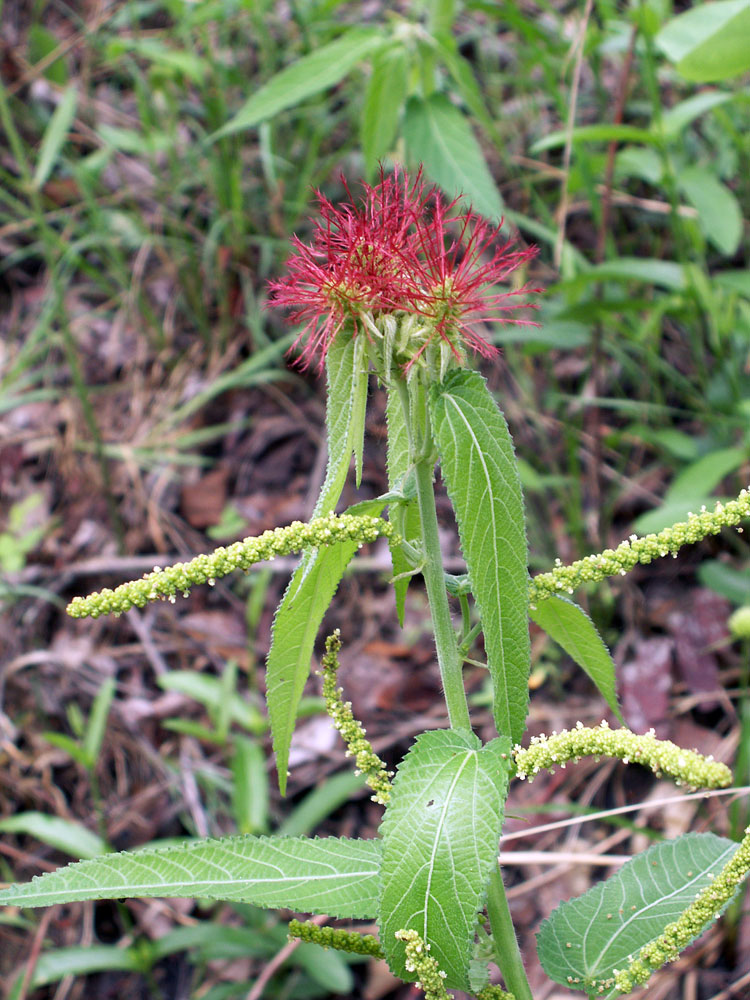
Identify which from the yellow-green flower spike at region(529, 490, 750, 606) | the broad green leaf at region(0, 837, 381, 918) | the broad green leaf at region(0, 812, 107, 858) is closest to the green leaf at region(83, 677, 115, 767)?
the broad green leaf at region(0, 812, 107, 858)

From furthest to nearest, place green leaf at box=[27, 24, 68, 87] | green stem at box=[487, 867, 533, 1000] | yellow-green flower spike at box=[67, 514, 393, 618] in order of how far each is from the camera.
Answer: green leaf at box=[27, 24, 68, 87] < green stem at box=[487, 867, 533, 1000] < yellow-green flower spike at box=[67, 514, 393, 618]

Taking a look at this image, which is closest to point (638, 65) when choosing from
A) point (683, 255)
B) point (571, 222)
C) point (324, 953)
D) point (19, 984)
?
point (571, 222)

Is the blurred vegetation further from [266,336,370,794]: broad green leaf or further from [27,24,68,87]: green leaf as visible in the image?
[266,336,370,794]: broad green leaf

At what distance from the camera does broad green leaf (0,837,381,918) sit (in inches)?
40.1

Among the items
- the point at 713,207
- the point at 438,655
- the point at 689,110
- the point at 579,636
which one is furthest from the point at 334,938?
the point at 689,110

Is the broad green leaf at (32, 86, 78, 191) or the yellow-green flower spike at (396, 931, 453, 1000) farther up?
the broad green leaf at (32, 86, 78, 191)

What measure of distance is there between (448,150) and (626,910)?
1.74m

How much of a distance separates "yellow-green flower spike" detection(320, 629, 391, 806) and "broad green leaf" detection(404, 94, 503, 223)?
4.16 ft

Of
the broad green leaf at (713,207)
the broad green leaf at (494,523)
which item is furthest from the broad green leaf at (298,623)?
the broad green leaf at (713,207)

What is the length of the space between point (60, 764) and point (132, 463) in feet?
3.73

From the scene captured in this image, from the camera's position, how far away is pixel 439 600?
3.57 feet

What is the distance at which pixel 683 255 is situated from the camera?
2436 millimetres

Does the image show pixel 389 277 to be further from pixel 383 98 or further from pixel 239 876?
pixel 383 98

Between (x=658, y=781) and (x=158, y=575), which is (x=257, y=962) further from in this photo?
(x=158, y=575)
